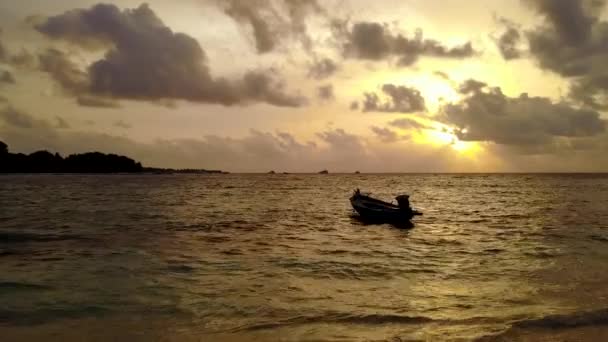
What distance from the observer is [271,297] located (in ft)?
45.4

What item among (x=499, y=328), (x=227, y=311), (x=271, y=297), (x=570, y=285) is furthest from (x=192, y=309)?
(x=570, y=285)

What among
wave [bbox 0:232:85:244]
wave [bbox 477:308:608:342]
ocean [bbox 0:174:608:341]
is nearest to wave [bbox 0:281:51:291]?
ocean [bbox 0:174:608:341]

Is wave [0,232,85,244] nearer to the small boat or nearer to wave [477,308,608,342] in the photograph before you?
the small boat

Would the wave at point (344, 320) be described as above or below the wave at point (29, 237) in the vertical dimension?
above

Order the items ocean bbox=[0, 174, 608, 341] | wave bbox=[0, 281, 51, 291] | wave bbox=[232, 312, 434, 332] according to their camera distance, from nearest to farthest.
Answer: ocean bbox=[0, 174, 608, 341] < wave bbox=[232, 312, 434, 332] < wave bbox=[0, 281, 51, 291]

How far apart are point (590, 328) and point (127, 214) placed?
3826cm

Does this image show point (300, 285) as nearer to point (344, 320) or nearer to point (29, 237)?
point (344, 320)

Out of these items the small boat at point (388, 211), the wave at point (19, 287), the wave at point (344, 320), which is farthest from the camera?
the small boat at point (388, 211)

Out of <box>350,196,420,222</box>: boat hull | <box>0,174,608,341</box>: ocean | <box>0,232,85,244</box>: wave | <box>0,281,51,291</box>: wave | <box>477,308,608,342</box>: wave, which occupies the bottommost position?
<box>0,232,85,244</box>: wave

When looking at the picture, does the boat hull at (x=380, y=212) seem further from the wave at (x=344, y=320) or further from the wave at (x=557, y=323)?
the wave at (x=344, y=320)

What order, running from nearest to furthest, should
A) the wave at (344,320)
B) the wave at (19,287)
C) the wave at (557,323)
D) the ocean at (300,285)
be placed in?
the wave at (557,323)
the ocean at (300,285)
the wave at (344,320)
the wave at (19,287)

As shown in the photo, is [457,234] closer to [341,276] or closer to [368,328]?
[341,276]

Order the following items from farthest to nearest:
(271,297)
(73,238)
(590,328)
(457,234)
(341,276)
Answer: (457,234)
(73,238)
(341,276)
(271,297)
(590,328)

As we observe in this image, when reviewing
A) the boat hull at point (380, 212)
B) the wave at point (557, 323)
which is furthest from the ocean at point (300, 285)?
the boat hull at point (380, 212)
